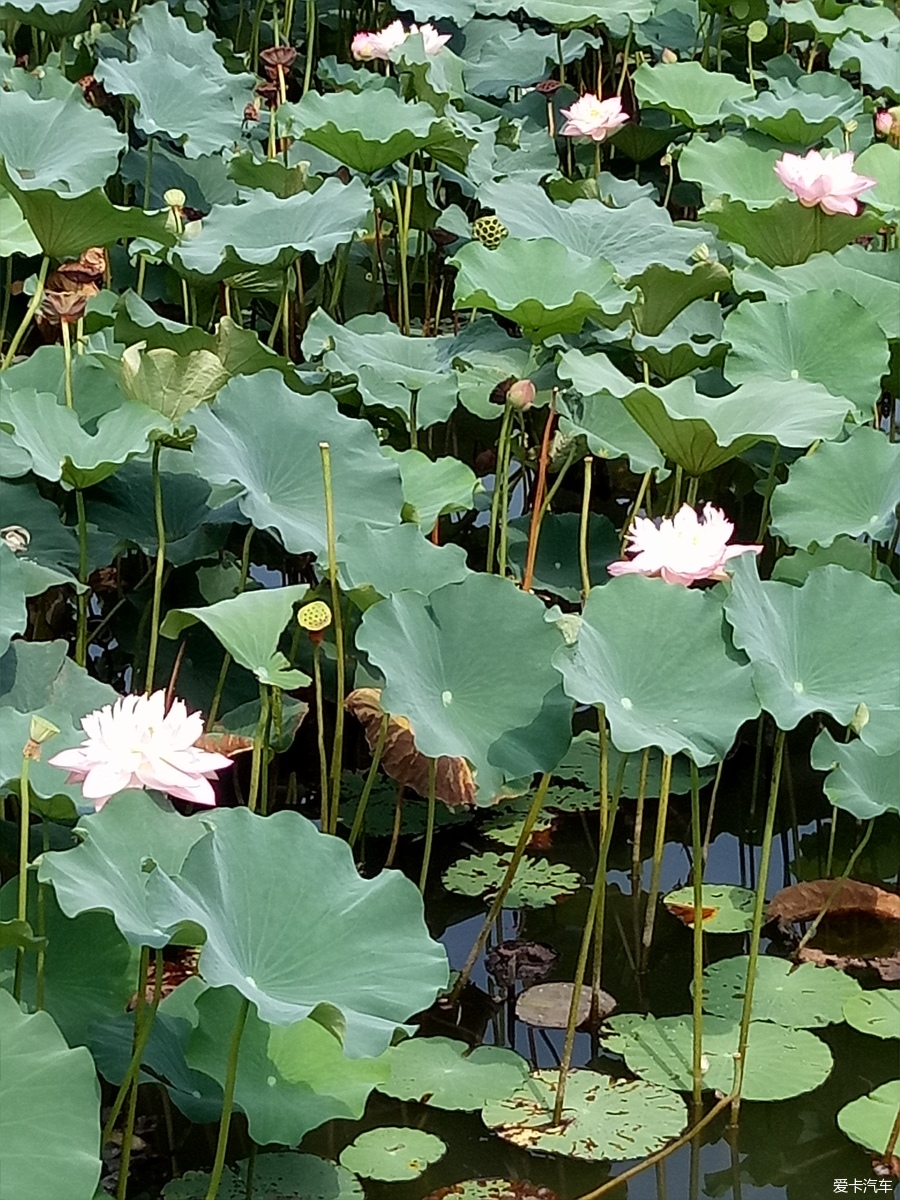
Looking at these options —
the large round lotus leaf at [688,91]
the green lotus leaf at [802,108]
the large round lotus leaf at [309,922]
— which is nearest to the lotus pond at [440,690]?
the large round lotus leaf at [309,922]

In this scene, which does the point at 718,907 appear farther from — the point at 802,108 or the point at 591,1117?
the point at 802,108

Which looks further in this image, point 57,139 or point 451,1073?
point 57,139

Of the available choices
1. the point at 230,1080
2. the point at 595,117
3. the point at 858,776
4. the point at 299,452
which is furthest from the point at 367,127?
the point at 230,1080

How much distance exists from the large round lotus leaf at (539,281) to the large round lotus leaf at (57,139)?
635 millimetres

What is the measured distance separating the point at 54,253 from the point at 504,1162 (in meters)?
1.32

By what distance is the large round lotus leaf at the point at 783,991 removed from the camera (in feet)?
5.50

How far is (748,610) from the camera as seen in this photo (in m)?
1.50

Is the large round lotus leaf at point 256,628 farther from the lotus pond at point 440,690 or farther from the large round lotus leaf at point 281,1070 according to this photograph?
the large round lotus leaf at point 281,1070

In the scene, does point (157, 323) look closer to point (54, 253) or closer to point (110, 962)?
point (54, 253)

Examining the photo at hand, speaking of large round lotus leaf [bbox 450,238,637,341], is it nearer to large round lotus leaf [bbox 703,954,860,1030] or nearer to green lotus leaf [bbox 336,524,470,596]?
green lotus leaf [bbox 336,524,470,596]

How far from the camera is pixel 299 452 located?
69.1 inches

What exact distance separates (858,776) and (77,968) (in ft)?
2.75

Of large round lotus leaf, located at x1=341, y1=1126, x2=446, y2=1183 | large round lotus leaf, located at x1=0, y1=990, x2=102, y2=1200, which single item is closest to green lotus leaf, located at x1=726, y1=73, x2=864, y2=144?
large round lotus leaf, located at x1=341, y1=1126, x2=446, y2=1183

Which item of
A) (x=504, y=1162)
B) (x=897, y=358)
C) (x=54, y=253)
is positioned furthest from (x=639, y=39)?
(x=504, y=1162)
